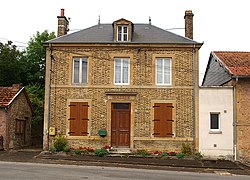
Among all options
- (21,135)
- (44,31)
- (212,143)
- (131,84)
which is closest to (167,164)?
(212,143)

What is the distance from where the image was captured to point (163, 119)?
757 inches

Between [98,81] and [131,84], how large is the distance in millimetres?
1933

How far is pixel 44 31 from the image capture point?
1495 inches

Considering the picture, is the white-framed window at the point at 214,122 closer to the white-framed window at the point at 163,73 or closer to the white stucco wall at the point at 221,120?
the white stucco wall at the point at 221,120

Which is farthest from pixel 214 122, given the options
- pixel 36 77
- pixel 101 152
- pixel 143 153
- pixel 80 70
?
pixel 36 77

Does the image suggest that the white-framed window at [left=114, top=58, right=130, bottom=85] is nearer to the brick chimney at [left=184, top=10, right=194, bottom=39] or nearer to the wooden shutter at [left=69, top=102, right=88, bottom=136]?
the wooden shutter at [left=69, top=102, right=88, bottom=136]

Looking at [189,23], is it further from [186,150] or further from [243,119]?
[186,150]

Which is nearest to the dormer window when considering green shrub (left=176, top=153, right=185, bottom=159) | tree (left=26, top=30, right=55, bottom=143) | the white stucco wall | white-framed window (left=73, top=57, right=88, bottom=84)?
white-framed window (left=73, top=57, right=88, bottom=84)

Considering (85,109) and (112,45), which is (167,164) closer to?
(85,109)

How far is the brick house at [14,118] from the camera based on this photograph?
2042cm

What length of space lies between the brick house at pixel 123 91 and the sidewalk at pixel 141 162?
1.49 metres

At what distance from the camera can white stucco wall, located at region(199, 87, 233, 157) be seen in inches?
739

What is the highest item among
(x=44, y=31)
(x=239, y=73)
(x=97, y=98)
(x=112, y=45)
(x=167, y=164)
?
(x=44, y=31)

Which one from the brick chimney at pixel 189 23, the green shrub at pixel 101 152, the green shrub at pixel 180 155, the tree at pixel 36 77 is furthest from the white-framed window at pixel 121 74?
the tree at pixel 36 77
